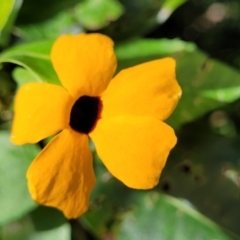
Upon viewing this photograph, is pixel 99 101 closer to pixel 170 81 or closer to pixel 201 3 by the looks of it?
pixel 170 81

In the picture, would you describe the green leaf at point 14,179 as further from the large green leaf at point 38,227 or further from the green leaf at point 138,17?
the green leaf at point 138,17

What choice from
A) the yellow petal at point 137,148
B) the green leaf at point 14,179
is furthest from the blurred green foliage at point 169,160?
the yellow petal at point 137,148

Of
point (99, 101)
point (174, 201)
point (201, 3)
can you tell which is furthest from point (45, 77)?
point (201, 3)

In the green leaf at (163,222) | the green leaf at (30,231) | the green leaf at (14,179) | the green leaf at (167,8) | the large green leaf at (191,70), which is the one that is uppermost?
the green leaf at (167,8)

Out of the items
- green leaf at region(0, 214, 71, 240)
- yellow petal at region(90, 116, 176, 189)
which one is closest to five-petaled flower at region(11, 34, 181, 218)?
yellow petal at region(90, 116, 176, 189)

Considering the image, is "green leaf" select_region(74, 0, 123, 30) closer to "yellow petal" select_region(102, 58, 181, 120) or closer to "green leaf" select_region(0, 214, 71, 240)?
"yellow petal" select_region(102, 58, 181, 120)

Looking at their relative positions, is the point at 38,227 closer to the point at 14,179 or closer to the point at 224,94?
the point at 14,179
